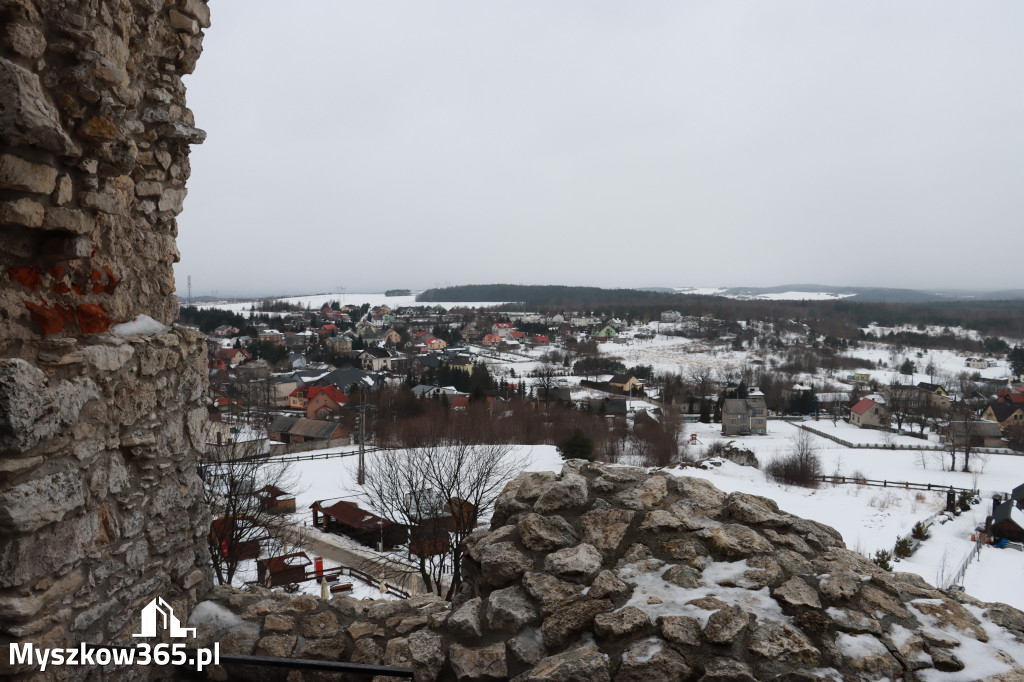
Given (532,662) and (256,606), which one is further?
(256,606)

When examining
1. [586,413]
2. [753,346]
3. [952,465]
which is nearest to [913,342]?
[753,346]

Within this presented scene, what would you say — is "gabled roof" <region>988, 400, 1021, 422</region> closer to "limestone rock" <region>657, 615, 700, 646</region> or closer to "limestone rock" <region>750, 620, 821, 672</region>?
"limestone rock" <region>750, 620, 821, 672</region>

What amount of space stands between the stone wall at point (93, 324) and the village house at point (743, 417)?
47.6 m

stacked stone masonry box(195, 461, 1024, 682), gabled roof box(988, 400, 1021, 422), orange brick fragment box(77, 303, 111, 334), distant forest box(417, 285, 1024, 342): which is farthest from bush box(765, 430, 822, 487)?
distant forest box(417, 285, 1024, 342)

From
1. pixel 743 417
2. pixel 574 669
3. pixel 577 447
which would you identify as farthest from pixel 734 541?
pixel 743 417

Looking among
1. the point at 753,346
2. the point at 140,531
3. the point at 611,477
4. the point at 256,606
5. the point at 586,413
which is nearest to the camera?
the point at 140,531

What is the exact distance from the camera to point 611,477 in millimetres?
4559

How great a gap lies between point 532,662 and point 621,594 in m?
0.64

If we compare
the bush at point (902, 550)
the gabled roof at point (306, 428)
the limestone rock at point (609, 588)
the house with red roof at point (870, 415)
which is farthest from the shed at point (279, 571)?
the house with red roof at point (870, 415)

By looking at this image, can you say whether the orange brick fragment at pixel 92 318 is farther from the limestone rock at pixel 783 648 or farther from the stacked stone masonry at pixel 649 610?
the limestone rock at pixel 783 648

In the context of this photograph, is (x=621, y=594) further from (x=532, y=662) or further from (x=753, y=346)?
(x=753, y=346)

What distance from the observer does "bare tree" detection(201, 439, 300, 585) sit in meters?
10.6

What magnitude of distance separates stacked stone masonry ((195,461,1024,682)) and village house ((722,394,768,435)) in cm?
4574

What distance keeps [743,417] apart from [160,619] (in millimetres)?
49116
